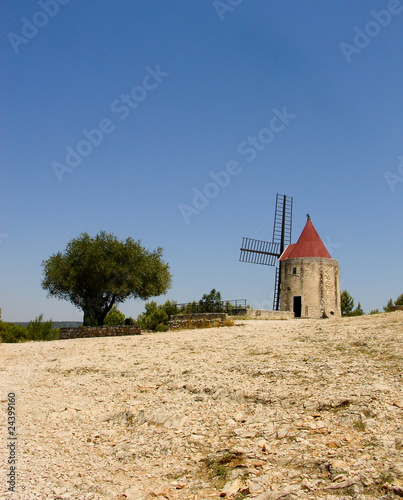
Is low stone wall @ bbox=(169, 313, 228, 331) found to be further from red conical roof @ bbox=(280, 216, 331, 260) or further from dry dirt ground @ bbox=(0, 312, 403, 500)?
red conical roof @ bbox=(280, 216, 331, 260)

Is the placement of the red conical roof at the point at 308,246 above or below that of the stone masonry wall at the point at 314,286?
above

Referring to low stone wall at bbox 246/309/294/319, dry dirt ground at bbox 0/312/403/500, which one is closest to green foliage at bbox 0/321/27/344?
low stone wall at bbox 246/309/294/319

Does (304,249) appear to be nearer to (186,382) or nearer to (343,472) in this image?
(186,382)

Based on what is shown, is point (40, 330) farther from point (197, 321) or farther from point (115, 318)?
point (115, 318)

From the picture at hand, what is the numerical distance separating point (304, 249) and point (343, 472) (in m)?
24.1

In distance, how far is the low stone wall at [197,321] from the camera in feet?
66.9

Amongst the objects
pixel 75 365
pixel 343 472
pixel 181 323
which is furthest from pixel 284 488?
pixel 181 323

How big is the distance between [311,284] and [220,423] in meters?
21.1

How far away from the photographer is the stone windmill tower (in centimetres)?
2706

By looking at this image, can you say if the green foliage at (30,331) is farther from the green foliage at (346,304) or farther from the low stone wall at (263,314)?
the green foliage at (346,304)

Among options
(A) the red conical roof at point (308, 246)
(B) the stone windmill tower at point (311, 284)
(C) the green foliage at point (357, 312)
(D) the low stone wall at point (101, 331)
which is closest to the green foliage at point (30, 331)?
(D) the low stone wall at point (101, 331)

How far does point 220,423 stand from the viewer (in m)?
7.13

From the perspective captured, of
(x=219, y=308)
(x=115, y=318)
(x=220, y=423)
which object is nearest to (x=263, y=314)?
(x=219, y=308)

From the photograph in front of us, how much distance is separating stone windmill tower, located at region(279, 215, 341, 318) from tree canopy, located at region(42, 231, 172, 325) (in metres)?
7.82
